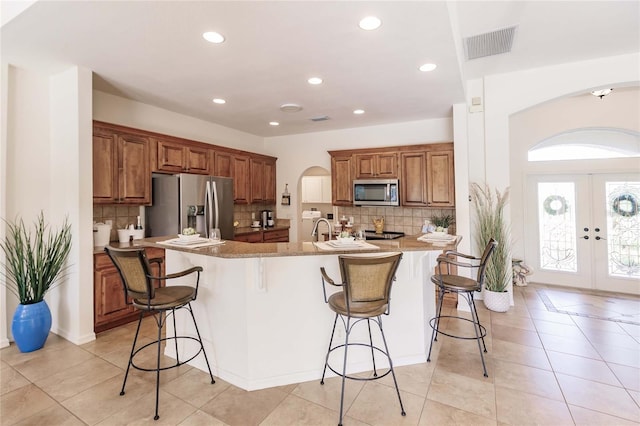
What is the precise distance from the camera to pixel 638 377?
2475mm

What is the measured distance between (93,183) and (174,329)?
192 cm

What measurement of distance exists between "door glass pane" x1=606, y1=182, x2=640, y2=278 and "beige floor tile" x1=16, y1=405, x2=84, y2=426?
6916 millimetres

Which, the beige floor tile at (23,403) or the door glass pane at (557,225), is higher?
the door glass pane at (557,225)

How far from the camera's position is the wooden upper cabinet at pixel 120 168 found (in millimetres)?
3473

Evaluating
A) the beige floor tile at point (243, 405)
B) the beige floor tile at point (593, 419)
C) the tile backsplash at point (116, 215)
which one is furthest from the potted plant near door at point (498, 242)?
the tile backsplash at point (116, 215)

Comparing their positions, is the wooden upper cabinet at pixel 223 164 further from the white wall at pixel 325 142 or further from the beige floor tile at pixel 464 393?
the beige floor tile at pixel 464 393

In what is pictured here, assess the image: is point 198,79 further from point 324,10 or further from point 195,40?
point 324,10

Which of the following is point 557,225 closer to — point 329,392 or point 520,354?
point 520,354

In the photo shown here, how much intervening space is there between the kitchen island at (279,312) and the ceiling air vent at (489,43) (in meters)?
2.18

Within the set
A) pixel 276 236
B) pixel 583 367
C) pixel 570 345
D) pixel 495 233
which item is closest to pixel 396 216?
pixel 495 233

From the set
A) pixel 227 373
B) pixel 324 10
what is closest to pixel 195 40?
pixel 324 10

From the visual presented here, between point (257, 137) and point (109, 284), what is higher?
point (257, 137)

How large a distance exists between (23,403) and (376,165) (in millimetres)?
4802

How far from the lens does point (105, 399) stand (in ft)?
7.38
